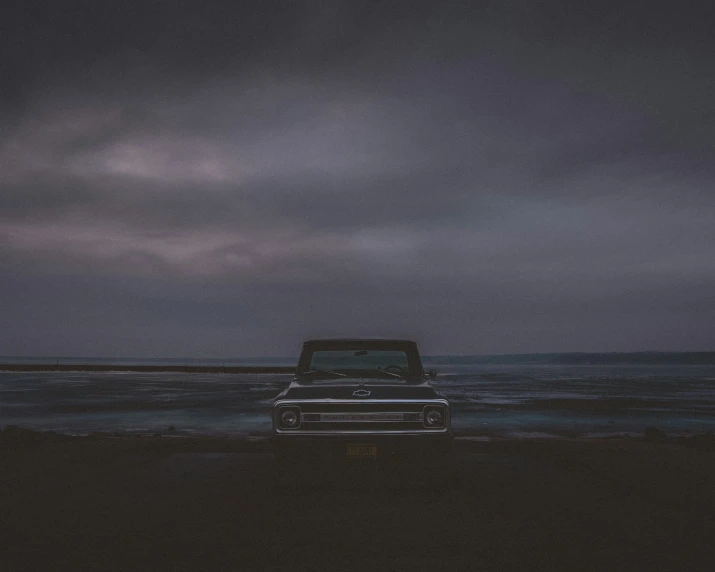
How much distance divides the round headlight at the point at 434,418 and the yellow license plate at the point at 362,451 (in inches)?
26.9

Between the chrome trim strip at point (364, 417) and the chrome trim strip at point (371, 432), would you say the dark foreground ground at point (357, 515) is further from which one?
the chrome trim strip at point (364, 417)

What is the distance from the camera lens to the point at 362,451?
6867 millimetres

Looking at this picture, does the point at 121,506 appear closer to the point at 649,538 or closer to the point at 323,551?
the point at 323,551

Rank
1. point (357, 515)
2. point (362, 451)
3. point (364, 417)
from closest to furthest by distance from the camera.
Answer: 1. point (357, 515)
2. point (362, 451)
3. point (364, 417)

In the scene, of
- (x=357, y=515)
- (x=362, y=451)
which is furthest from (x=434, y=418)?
(x=357, y=515)

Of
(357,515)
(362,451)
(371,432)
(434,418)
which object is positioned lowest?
(357,515)

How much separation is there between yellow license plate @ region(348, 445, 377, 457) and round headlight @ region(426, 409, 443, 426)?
68 cm

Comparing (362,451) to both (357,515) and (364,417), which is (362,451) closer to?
(364,417)

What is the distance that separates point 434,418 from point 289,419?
5.36 feet

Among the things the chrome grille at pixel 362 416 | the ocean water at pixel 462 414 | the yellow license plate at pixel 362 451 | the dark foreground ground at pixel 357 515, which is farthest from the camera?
the ocean water at pixel 462 414

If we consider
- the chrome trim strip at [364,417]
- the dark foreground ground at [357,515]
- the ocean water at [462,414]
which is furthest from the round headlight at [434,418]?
the ocean water at [462,414]

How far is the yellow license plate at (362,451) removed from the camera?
6861 millimetres

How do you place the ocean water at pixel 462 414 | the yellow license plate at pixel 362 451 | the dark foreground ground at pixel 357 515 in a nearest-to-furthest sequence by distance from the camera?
the dark foreground ground at pixel 357 515 → the yellow license plate at pixel 362 451 → the ocean water at pixel 462 414

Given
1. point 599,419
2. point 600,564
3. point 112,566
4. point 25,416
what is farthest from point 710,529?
point 25,416
